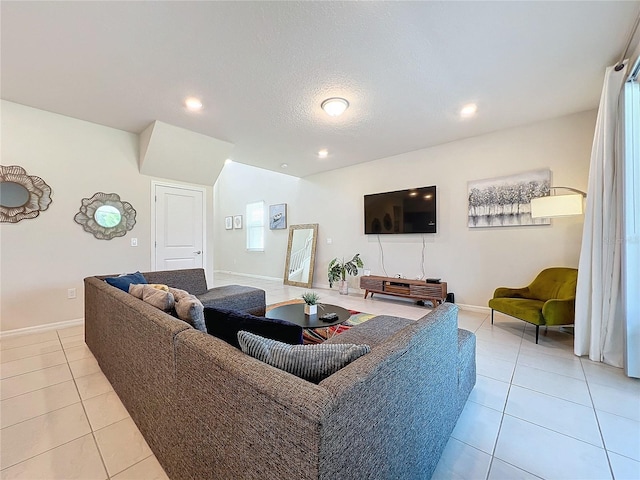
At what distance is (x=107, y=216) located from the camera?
3809 millimetres

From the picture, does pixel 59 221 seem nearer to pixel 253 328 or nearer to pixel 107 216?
pixel 107 216

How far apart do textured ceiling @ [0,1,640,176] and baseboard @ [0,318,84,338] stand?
2661 millimetres

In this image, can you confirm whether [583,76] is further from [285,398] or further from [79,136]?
[79,136]

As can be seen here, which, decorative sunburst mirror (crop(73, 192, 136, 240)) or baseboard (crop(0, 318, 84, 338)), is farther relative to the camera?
decorative sunburst mirror (crop(73, 192, 136, 240))

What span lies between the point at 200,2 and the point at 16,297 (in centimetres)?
383

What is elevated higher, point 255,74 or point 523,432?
point 255,74

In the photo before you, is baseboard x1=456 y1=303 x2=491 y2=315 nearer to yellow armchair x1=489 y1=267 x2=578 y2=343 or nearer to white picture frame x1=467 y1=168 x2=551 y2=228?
yellow armchair x1=489 y1=267 x2=578 y2=343

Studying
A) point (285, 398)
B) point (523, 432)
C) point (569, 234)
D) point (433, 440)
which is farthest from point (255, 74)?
point (569, 234)

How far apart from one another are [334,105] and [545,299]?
11.0ft

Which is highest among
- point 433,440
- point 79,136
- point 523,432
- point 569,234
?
point 79,136

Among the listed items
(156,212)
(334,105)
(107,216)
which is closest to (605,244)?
(334,105)

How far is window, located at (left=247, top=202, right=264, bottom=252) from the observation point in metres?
7.41

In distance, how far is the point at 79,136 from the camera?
11.7 feet

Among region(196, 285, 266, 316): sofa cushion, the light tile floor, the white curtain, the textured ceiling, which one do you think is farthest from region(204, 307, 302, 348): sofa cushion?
the white curtain
